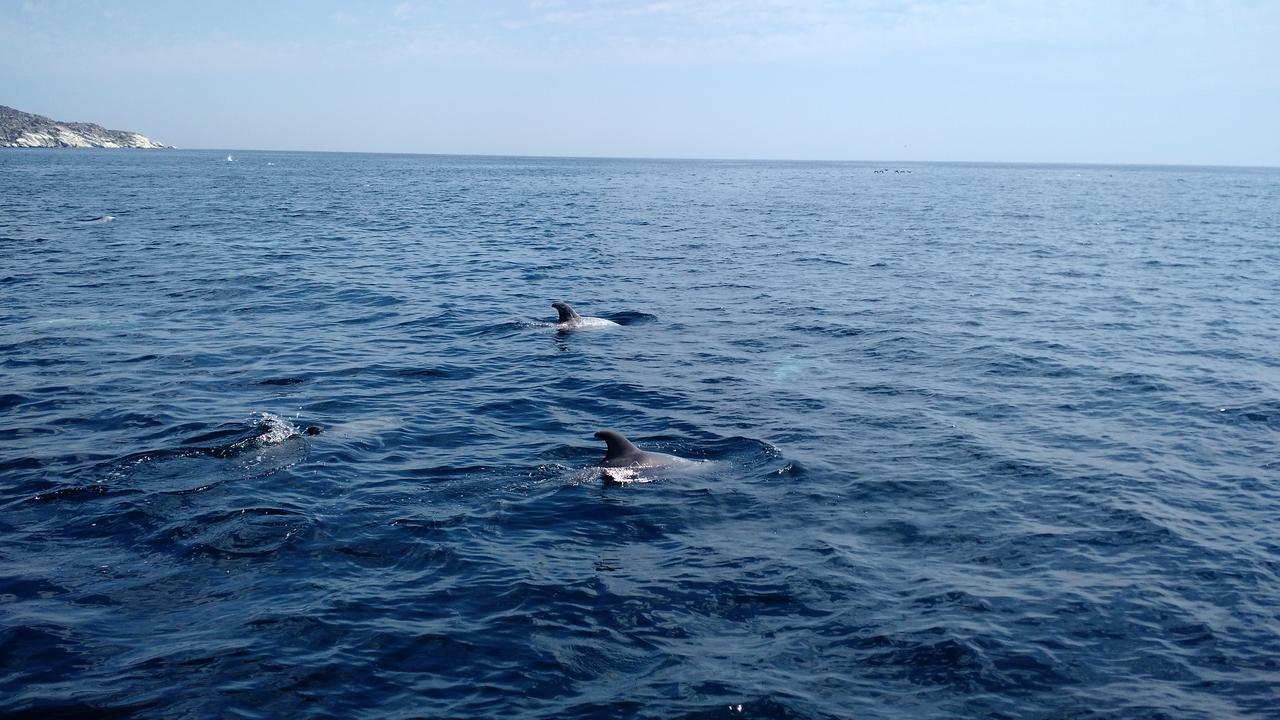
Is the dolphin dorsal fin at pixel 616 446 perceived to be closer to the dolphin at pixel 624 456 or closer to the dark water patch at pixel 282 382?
the dolphin at pixel 624 456

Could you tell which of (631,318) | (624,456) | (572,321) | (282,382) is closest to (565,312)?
(572,321)

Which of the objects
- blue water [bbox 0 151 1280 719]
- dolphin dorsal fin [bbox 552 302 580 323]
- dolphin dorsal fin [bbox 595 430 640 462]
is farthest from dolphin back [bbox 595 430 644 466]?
dolphin dorsal fin [bbox 552 302 580 323]

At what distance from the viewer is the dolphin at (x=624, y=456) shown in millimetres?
15203

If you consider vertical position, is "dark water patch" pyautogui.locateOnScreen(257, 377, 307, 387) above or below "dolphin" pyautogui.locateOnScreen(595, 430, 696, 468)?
below

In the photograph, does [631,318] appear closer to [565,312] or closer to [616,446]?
[565,312]

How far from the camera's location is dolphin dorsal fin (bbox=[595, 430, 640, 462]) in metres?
15.2

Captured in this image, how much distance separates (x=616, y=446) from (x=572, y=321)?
13.2 metres

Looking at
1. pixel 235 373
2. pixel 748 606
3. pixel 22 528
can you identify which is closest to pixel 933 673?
pixel 748 606

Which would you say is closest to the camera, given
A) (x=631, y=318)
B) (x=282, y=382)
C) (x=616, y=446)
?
(x=616, y=446)

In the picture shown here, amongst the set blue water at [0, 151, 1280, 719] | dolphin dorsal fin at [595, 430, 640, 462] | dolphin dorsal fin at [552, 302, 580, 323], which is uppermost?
dolphin dorsal fin at [552, 302, 580, 323]

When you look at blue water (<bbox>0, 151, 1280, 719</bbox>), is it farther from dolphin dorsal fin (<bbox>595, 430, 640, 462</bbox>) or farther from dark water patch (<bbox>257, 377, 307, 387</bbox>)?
dark water patch (<bbox>257, 377, 307, 387</bbox>)

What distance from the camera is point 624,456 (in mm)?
15344

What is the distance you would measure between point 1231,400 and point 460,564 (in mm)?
18462

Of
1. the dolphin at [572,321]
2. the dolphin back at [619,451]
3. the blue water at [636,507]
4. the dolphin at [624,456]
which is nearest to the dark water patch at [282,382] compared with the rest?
the blue water at [636,507]
